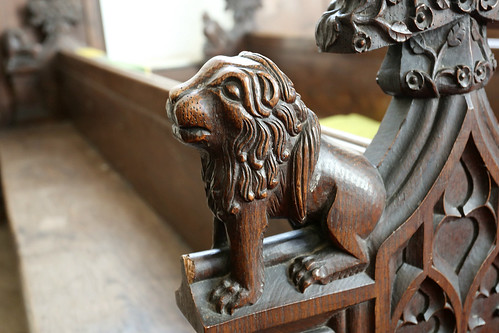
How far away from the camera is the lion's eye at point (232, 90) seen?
55 centimetres

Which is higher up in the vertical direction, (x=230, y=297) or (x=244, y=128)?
(x=244, y=128)

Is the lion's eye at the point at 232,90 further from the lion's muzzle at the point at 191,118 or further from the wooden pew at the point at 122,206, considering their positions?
the wooden pew at the point at 122,206

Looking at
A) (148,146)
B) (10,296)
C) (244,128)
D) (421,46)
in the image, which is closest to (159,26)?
(10,296)

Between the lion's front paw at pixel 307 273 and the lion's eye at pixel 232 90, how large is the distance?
22 cm

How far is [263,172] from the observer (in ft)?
1.89

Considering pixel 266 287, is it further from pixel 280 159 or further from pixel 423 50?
pixel 423 50

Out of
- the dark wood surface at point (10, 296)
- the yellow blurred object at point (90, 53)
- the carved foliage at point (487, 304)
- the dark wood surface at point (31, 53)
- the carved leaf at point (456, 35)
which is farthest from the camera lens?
the dark wood surface at point (31, 53)

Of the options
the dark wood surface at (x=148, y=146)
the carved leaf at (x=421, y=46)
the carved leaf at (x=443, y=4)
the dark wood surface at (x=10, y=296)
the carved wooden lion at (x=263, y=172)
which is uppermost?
the carved leaf at (x=443, y=4)

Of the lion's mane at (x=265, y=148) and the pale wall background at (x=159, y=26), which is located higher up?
the lion's mane at (x=265, y=148)

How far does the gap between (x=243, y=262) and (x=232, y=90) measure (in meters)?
0.19

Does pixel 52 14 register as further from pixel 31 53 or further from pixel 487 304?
pixel 487 304

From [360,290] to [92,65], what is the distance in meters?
2.29

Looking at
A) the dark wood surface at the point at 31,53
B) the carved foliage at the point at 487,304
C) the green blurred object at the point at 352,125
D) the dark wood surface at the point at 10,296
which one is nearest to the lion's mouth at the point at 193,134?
the carved foliage at the point at 487,304

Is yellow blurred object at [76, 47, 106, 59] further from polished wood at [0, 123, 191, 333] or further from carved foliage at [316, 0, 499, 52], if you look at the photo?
carved foliage at [316, 0, 499, 52]
